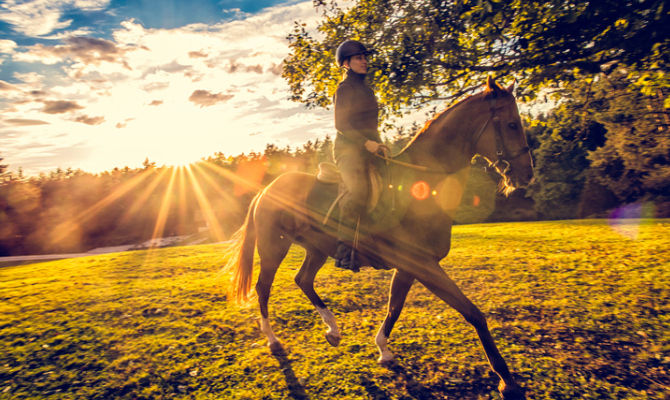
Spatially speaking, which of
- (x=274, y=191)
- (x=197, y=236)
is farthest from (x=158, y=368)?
(x=197, y=236)

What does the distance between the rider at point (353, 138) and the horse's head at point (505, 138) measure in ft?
4.14

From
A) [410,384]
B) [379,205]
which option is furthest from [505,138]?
[410,384]

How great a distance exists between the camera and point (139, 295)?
8.12 metres

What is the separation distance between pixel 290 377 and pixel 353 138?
327 centimetres

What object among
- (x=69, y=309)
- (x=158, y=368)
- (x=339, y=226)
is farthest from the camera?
(x=69, y=309)

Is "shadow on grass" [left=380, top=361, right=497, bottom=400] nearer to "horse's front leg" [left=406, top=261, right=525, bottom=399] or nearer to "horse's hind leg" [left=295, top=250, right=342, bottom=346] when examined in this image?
"horse's front leg" [left=406, top=261, right=525, bottom=399]

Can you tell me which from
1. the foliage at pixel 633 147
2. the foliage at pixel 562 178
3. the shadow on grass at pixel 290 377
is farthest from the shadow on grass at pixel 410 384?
the foliage at pixel 562 178

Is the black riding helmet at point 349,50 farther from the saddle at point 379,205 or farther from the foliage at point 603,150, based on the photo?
the foliage at point 603,150

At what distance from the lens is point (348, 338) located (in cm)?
569

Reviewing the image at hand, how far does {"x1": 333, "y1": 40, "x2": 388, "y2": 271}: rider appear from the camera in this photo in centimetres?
421

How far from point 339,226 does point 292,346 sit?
238 centimetres

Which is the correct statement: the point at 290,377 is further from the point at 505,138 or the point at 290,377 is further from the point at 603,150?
the point at 603,150

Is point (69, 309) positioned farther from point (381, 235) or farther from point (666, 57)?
point (666, 57)

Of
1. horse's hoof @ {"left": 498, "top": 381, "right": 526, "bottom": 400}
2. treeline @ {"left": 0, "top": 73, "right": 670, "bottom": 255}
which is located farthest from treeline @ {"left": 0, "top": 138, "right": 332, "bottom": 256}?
horse's hoof @ {"left": 498, "top": 381, "right": 526, "bottom": 400}
